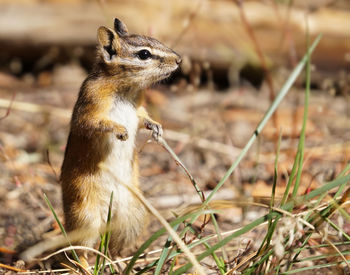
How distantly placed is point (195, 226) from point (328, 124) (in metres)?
2.21

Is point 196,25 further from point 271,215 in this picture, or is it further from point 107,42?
point 271,215

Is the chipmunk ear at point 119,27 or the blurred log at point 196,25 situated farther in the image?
the blurred log at point 196,25

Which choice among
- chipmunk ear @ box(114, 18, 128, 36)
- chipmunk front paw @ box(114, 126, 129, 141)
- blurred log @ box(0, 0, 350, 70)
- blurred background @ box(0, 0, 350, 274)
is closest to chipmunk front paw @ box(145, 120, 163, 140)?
chipmunk front paw @ box(114, 126, 129, 141)

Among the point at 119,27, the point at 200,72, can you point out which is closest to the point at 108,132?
the point at 119,27

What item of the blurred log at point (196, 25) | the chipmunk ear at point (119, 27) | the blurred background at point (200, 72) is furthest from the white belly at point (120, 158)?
the blurred log at point (196, 25)

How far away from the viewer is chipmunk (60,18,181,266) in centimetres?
248

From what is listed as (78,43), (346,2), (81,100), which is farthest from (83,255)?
(346,2)

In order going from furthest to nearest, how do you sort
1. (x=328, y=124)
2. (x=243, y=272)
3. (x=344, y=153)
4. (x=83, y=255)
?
1. (x=328, y=124)
2. (x=344, y=153)
3. (x=83, y=255)
4. (x=243, y=272)

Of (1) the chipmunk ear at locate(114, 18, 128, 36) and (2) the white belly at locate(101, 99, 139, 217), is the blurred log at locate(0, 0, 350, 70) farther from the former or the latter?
(2) the white belly at locate(101, 99, 139, 217)

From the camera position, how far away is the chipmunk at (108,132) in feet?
8.13

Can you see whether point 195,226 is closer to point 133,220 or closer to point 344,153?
point 133,220

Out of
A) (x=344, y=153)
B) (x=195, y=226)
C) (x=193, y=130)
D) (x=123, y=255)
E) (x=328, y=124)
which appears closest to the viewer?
(x=123, y=255)

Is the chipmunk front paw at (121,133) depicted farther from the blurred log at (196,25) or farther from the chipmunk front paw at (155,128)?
the blurred log at (196,25)

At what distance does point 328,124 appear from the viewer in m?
4.72
